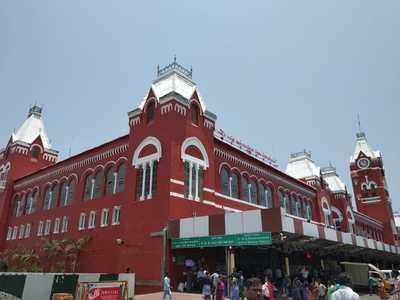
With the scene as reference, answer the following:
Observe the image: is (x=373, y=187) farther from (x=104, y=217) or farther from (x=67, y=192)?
(x=67, y=192)

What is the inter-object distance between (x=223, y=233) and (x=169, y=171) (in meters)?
6.52

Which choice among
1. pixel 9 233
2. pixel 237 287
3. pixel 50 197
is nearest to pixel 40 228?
pixel 50 197

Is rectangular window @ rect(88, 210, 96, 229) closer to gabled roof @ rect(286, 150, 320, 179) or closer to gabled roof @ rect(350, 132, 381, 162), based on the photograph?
gabled roof @ rect(286, 150, 320, 179)

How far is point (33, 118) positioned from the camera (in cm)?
5003

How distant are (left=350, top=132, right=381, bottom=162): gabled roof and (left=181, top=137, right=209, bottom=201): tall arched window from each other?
4939 cm

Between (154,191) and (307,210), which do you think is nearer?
(154,191)

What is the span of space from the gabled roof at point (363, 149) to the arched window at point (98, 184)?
52.1 meters

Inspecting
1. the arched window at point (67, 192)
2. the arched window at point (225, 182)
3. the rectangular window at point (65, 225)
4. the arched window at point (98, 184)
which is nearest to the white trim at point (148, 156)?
the arched window at point (98, 184)

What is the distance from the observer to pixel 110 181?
32188 millimetres

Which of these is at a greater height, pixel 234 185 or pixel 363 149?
pixel 363 149

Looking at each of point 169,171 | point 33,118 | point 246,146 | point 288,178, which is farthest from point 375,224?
point 33,118

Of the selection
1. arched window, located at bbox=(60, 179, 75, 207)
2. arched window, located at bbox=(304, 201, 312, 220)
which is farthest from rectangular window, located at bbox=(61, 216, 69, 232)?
arched window, located at bbox=(304, 201, 312, 220)

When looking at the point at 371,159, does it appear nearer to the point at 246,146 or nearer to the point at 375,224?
the point at 375,224

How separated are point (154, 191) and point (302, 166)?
30.6 m
